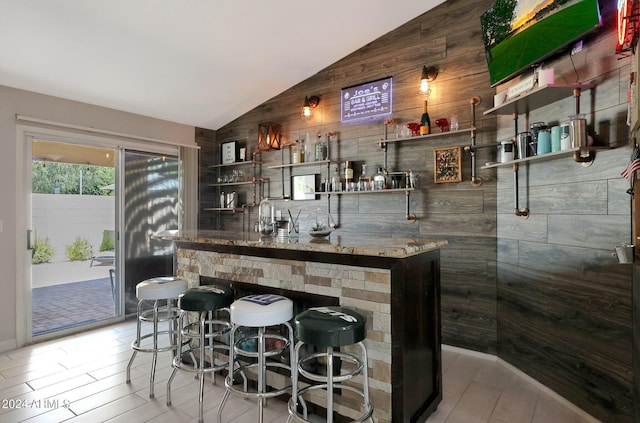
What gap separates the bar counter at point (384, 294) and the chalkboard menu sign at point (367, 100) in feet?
6.63

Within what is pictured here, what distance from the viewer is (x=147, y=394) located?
2.52 m

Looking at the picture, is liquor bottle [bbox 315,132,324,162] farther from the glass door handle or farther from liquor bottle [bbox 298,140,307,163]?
the glass door handle

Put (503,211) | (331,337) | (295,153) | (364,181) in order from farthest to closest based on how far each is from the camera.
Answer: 1. (295,153)
2. (364,181)
3. (503,211)
4. (331,337)

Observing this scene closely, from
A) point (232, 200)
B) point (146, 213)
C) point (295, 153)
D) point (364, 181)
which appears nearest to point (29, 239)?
point (146, 213)

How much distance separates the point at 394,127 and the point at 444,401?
2575 mm

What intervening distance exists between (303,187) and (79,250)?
2787 mm

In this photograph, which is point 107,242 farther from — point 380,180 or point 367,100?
point 367,100

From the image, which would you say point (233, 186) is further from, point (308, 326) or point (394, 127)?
point (308, 326)

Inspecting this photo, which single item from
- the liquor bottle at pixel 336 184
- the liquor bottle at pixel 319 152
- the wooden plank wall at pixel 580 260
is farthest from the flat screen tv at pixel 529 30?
the liquor bottle at pixel 319 152

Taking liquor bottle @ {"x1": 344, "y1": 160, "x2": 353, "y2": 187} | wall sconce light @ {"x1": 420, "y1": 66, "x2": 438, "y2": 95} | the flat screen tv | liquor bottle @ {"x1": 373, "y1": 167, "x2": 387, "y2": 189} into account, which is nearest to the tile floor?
liquor bottle @ {"x1": 344, "y1": 160, "x2": 353, "y2": 187}

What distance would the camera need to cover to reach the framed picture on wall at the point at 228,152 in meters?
5.09

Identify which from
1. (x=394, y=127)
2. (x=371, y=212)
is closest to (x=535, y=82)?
(x=394, y=127)

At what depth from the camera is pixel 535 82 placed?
2.37 meters

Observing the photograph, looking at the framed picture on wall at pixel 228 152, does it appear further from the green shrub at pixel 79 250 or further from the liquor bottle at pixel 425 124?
the liquor bottle at pixel 425 124
